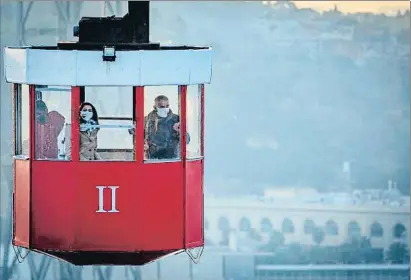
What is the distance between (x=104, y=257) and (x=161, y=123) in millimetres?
457

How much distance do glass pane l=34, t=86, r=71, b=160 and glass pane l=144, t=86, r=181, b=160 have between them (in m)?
0.25

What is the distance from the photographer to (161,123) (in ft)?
14.2

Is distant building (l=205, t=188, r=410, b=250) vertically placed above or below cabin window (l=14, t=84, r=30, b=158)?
below

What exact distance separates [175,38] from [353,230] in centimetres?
507

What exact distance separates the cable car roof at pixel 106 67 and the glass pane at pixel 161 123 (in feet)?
0.18

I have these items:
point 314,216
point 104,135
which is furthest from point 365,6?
point 104,135

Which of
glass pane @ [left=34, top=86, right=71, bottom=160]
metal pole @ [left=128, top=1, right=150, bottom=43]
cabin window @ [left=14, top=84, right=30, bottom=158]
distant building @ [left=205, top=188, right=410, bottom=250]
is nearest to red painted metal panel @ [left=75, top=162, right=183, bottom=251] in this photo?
glass pane @ [left=34, top=86, right=71, bottom=160]

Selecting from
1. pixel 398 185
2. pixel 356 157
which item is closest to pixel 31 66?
pixel 398 185

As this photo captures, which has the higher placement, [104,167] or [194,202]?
[104,167]

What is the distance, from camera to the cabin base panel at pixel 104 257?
434 cm

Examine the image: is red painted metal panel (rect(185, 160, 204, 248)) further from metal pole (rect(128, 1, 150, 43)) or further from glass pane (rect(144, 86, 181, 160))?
metal pole (rect(128, 1, 150, 43))

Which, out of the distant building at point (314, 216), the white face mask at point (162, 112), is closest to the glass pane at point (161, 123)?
the white face mask at point (162, 112)

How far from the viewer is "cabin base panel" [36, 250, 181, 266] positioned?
4340mm

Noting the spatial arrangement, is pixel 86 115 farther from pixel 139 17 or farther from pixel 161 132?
pixel 139 17
